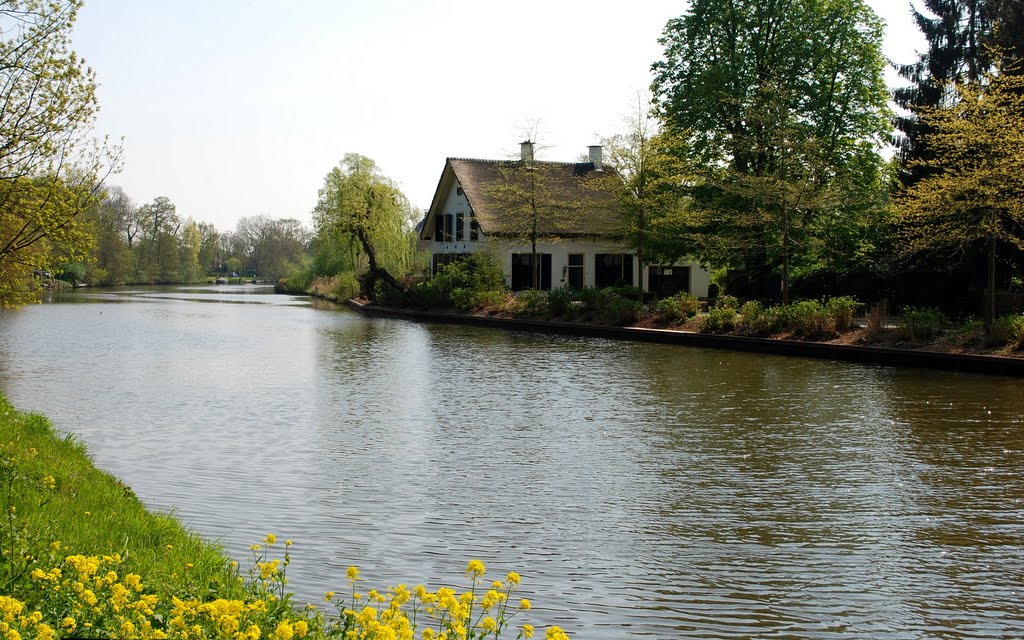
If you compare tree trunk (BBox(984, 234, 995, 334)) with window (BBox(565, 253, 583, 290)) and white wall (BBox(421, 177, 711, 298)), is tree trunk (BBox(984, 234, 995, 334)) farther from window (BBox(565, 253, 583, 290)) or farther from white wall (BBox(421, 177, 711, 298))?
window (BBox(565, 253, 583, 290))

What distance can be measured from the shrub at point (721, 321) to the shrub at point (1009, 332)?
22.6 feet

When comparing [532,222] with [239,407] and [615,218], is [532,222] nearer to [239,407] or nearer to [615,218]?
[615,218]

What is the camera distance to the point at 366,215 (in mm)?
46594

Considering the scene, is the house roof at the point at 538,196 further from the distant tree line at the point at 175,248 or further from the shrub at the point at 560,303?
the distant tree line at the point at 175,248

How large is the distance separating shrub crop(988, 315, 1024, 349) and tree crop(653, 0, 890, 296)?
10095mm

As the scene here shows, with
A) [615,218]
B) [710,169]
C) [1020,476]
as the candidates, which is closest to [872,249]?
[710,169]

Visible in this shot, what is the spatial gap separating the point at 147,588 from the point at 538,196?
32.5 metres

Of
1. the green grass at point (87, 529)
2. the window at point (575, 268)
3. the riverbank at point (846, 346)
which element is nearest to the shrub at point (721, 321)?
→ the riverbank at point (846, 346)

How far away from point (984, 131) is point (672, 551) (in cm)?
1525

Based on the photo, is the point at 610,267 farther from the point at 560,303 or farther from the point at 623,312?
the point at 623,312

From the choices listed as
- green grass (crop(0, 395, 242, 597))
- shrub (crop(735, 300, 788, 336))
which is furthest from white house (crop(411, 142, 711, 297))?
green grass (crop(0, 395, 242, 597))

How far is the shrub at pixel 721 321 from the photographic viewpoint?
23797 millimetres

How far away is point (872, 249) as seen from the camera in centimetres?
2825

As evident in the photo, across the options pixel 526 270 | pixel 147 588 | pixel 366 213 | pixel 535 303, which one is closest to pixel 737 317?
pixel 535 303
